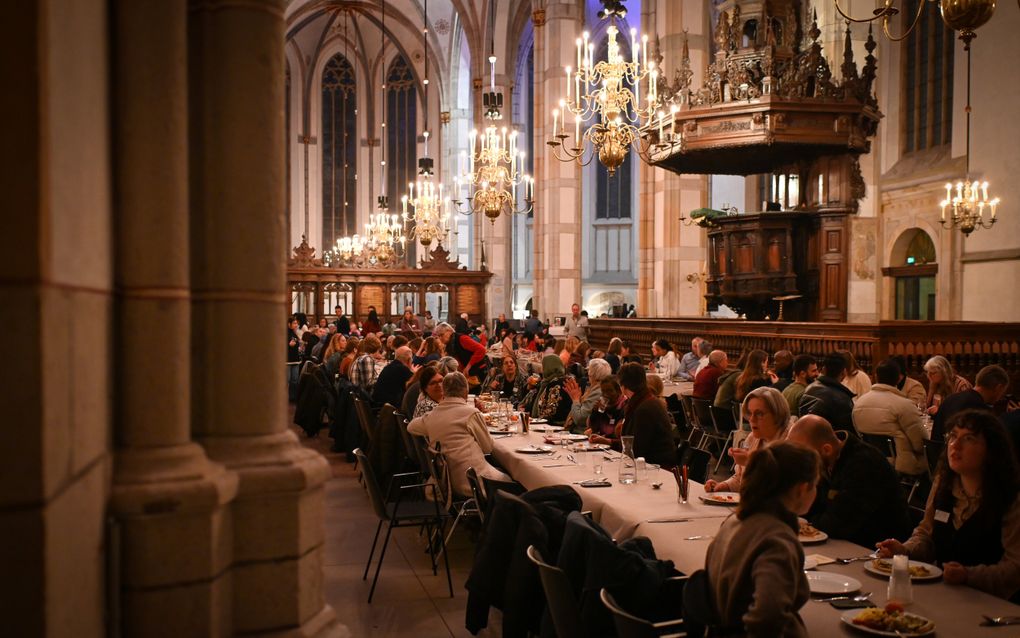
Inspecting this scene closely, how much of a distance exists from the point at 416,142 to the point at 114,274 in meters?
34.7

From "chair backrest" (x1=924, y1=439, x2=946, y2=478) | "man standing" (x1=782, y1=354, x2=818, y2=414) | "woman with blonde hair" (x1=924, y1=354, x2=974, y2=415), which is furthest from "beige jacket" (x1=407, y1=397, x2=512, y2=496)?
"woman with blonde hair" (x1=924, y1=354, x2=974, y2=415)

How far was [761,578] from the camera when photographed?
2.33 metres

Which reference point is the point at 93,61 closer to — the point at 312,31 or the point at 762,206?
the point at 762,206

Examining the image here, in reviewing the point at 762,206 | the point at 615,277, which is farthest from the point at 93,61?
the point at 615,277

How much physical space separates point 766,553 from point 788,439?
1372mm

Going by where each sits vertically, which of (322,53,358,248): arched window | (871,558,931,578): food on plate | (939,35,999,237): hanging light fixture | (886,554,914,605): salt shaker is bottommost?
(871,558,931,578): food on plate

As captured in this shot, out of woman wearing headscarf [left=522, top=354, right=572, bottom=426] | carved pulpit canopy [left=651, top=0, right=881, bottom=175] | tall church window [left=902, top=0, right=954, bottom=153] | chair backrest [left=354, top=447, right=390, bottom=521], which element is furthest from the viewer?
tall church window [left=902, top=0, right=954, bottom=153]

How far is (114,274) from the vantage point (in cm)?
196

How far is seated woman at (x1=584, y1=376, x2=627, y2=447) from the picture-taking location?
6.52 m

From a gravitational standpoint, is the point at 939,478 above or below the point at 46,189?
below

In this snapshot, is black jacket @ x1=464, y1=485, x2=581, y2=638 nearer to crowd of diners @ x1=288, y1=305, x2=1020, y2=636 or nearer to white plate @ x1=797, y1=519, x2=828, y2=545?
crowd of diners @ x1=288, y1=305, x2=1020, y2=636

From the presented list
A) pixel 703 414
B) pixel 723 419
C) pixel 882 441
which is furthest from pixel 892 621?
pixel 703 414

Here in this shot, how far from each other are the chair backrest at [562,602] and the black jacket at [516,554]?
21.1 inches

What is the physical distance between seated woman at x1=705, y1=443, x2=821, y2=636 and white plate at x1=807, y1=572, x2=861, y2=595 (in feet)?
1.77
